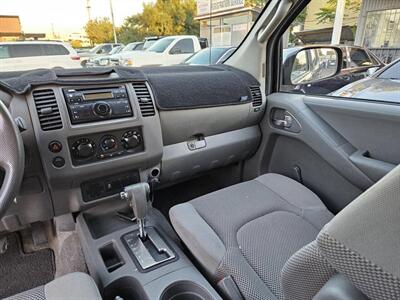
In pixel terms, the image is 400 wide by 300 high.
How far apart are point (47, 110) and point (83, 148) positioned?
20cm

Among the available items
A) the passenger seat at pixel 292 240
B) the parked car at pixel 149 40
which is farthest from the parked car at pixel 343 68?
the parked car at pixel 149 40

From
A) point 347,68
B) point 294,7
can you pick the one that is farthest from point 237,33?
point 347,68

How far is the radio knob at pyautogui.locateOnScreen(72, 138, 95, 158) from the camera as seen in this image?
48.8 inches

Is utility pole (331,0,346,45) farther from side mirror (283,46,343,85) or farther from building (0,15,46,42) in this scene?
building (0,15,46,42)

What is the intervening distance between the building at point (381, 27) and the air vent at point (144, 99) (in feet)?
3.81

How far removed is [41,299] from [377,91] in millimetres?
1607

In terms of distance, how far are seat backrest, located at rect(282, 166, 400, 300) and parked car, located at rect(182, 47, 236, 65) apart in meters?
1.78

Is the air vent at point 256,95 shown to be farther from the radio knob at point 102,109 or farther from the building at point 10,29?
the building at point 10,29

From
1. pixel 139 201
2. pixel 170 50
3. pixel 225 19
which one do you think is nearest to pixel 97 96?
pixel 139 201

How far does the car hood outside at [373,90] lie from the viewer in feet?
4.52

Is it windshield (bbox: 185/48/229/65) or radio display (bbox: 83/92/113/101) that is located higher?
windshield (bbox: 185/48/229/65)

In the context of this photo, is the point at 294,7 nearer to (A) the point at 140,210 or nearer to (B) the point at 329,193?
(B) the point at 329,193

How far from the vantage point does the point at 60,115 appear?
1183 millimetres

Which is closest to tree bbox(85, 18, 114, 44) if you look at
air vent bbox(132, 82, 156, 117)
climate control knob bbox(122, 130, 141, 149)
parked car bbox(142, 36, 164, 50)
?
parked car bbox(142, 36, 164, 50)
